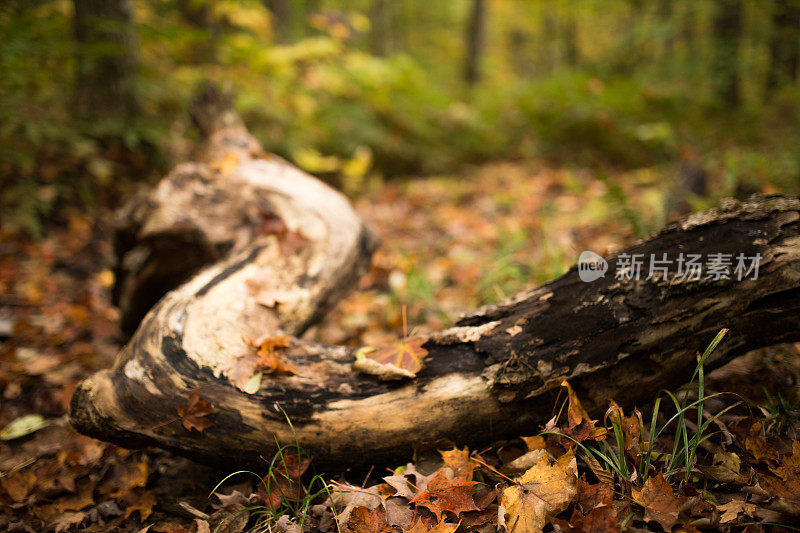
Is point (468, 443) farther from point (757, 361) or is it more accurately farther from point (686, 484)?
point (757, 361)

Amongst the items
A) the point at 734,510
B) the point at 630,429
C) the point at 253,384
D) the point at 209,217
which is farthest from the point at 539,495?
the point at 209,217

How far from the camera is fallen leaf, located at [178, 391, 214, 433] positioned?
167 centimetres

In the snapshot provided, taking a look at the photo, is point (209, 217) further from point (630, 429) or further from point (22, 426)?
point (630, 429)

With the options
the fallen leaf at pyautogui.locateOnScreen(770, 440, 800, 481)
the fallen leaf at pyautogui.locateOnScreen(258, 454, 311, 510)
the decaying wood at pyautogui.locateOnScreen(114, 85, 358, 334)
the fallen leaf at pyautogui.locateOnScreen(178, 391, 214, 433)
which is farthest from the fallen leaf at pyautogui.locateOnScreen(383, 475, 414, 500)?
the decaying wood at pyautogui.locateOnScreen(114, 85, 358, 334)

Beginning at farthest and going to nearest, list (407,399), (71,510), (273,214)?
1. (273,214)
2. (71,510)
3. (407,399)

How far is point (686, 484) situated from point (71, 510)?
240 centimetres

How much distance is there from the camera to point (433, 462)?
1714mm

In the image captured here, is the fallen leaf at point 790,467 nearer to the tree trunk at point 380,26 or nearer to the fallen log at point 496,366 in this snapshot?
the fallen log at point 496,366

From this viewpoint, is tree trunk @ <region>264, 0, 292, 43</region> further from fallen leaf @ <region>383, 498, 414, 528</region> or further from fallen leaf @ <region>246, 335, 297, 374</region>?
fallen leaf @ <region>383, 498, 414, 528</region>

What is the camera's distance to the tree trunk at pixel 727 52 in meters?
5.08

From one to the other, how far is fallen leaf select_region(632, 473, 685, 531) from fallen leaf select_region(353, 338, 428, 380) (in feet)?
2.71

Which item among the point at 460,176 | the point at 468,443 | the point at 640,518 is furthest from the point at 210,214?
the point at 460,176

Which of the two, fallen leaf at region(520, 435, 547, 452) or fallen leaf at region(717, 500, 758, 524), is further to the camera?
fallen leaf at region(520, 435, 547, 452)

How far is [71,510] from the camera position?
1.85 metres
